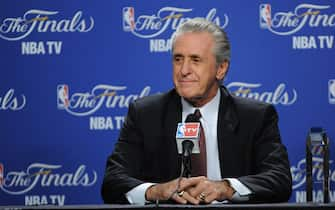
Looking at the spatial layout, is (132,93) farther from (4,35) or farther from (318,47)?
(318,47)

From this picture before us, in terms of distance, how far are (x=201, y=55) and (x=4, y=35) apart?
62.4 inches

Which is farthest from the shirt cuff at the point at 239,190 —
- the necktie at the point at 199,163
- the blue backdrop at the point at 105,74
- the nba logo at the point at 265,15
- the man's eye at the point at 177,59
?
the nba logo at the point at 265,15

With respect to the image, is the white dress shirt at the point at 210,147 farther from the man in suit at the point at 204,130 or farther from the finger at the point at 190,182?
the finger at the point at 190,182

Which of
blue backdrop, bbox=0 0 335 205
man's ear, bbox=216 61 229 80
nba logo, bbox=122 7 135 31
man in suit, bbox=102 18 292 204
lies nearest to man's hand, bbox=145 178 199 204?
man in suit, bbox=102 18 292 204

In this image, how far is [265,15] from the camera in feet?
13.6

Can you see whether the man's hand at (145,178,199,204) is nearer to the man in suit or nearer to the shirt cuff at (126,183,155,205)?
the shirt cuff at (126,183,155,205)

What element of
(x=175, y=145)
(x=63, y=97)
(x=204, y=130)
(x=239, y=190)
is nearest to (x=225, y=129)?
(x=204, y=130)

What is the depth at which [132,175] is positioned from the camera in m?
3.09

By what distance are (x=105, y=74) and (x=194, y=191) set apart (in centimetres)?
164

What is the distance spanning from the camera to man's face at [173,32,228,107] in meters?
3.04

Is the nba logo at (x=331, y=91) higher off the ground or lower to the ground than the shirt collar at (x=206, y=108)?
higher

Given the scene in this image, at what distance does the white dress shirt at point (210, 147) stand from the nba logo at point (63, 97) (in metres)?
1.22

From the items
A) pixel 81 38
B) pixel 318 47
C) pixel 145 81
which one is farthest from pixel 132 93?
pixel 318 47

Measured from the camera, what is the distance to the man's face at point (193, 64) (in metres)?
3.04
